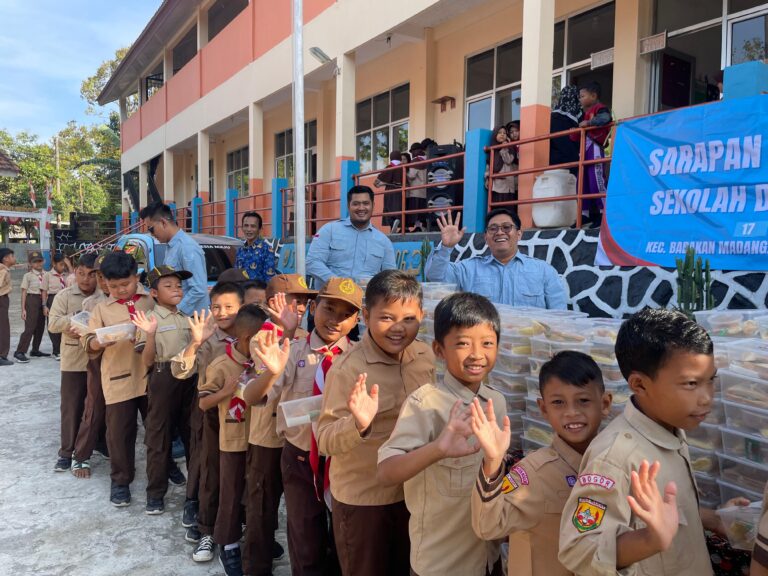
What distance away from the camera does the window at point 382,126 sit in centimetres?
999

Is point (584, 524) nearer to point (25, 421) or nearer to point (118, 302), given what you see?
point (118, 302)

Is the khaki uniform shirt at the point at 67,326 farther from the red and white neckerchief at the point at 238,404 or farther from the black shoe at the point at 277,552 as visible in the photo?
the black shoe at the point at 277,552

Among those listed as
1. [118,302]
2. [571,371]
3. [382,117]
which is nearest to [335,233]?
[118,302]

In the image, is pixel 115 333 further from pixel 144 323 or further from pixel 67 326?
pixel 67 326

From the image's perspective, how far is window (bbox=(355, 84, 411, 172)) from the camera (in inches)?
393

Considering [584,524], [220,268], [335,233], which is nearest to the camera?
[584,524]

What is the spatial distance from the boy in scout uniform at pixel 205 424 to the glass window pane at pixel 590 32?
230 inches

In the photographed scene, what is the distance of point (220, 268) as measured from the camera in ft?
26.0

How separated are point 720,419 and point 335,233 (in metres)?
3.23

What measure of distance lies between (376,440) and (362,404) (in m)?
0.34

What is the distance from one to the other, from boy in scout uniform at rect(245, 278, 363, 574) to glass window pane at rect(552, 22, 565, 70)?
6301mm

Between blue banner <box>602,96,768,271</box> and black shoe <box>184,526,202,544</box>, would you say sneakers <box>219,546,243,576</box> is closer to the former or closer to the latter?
black shoe <box>184,526,202,544</box>

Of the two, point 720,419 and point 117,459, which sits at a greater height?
point 720,419

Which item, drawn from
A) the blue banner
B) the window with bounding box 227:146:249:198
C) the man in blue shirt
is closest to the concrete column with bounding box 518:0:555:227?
the blue banner
